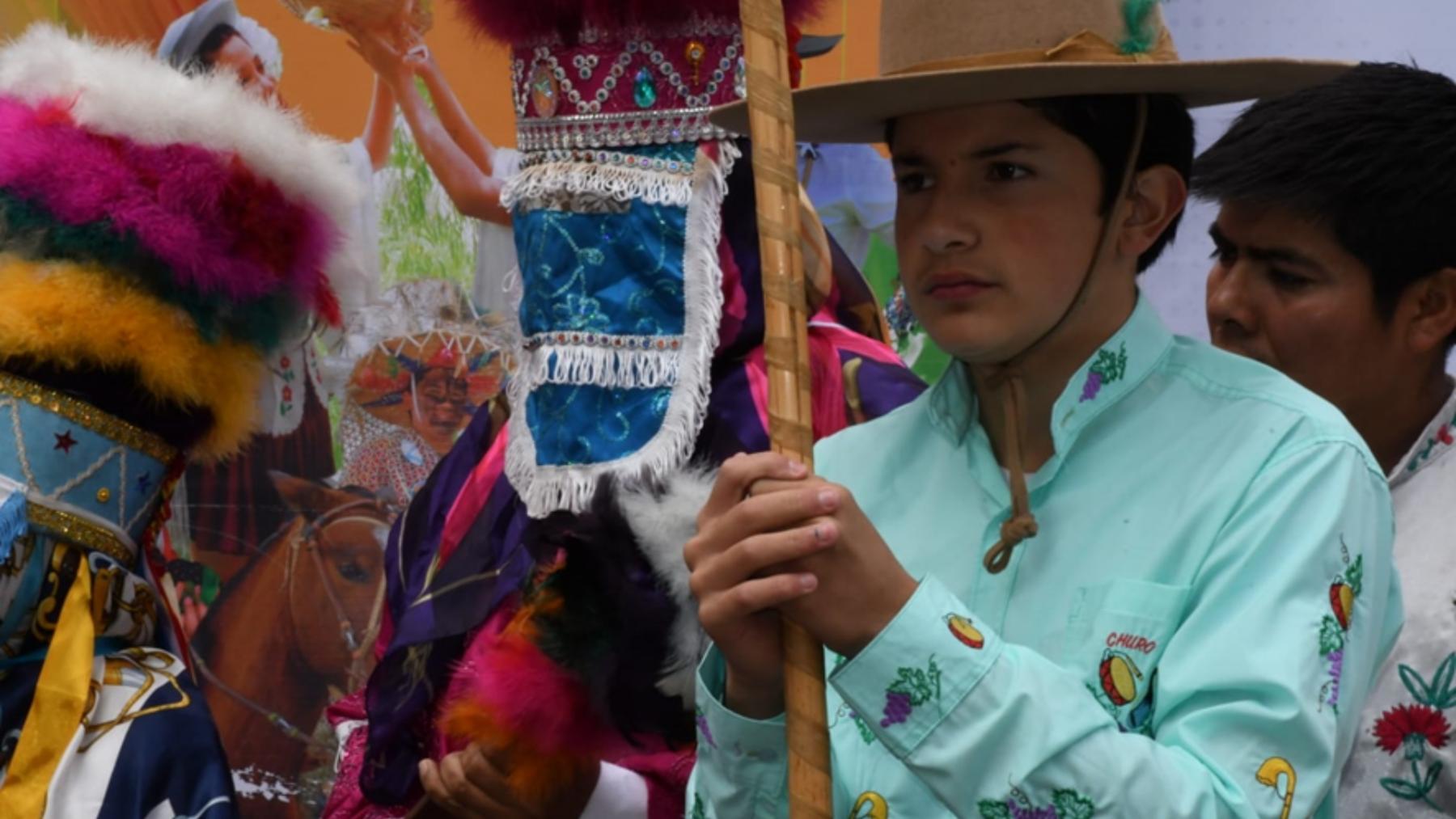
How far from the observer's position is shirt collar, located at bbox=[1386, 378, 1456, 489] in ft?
7.41

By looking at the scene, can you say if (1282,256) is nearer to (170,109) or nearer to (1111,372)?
(1111,372)

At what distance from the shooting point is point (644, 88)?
246cm

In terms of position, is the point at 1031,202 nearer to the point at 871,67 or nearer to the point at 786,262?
the point at 786,262

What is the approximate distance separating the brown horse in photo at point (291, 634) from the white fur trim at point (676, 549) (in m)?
1.42

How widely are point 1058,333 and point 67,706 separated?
5.03 feet

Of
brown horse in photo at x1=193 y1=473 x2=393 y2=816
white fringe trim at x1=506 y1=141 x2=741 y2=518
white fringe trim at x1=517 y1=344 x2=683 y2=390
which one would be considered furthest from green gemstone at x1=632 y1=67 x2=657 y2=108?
brown horse in photo at x1=193 y1=473 x2=393 y2=816

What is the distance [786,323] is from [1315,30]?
6.00 ft

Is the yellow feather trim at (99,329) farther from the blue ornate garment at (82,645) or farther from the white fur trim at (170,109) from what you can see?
the white fur trim at (170,109)

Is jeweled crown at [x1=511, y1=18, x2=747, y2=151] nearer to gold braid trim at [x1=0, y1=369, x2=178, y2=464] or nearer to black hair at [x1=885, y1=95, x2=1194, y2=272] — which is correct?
gold braid trim at [x1=0, y1=369, x2=178, y2=464]

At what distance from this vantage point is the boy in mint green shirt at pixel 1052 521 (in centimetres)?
131

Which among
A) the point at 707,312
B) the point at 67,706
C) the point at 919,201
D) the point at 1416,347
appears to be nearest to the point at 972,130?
the point at 919,201

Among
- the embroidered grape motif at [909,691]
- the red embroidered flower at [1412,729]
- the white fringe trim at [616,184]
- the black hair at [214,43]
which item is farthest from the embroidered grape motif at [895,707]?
the black hair at [214,43]

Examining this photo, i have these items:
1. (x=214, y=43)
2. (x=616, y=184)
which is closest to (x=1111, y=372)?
(x=616, y=184)

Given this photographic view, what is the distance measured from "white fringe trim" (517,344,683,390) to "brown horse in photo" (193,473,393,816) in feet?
3.58
